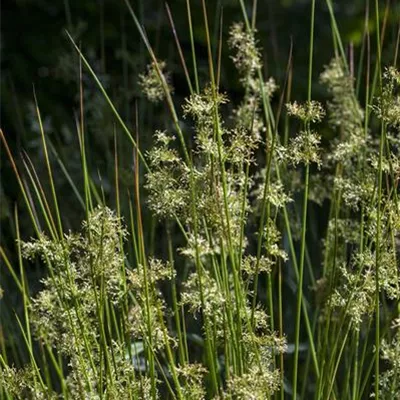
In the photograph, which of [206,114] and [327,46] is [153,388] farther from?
[327,46]

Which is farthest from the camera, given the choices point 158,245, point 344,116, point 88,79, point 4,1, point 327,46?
point 4,1

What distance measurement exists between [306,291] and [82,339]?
36.1 inches

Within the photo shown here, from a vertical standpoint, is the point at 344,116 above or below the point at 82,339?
above

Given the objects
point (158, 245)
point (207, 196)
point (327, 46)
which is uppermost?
point (207, 196)

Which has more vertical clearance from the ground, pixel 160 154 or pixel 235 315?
pixel 160 154

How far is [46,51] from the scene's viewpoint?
3.34m

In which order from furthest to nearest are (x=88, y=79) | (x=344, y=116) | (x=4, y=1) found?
(x=4, y=1)
(x=88, y=79)
(x=344, y=116)

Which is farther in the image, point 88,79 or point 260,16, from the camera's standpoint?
point 260,16

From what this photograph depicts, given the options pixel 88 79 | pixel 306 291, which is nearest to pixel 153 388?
pixel 306 291

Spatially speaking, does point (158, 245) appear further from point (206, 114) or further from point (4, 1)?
point (206, 114)

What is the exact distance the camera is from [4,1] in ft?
11.6

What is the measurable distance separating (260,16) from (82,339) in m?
2.16

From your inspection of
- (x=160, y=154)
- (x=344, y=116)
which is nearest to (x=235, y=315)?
(x=160, y=154)

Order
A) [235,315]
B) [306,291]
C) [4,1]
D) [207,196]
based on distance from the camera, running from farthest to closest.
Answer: [4,1]
[306,291]
[235,315]
[207,196]
